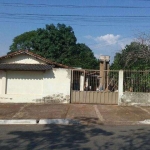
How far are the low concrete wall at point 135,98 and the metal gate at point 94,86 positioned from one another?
20.3 inches

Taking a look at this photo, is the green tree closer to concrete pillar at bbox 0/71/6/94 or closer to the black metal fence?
concrete pillar at bbox 0/71/6/94

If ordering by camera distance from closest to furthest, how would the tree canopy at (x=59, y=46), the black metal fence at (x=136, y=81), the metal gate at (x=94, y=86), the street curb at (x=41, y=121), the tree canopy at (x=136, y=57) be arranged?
the street curb at (x=41, y=121) → the black metal fence at (x=136, y=81) → the metal gate at (x=94, y=86) → the tree canopy at (x=136, y=57) → the tree canopy at (x=59, y=46)

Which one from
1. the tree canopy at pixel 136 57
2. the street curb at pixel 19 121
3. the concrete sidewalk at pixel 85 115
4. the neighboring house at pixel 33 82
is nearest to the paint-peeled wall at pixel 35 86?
the neighboring house at pixel 33 82

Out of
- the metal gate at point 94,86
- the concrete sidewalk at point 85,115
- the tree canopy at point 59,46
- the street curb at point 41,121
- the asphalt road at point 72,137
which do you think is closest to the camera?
the asphalt road at point 72,137

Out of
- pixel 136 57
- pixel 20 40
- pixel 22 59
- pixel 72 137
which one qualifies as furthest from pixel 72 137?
pixel 20 40

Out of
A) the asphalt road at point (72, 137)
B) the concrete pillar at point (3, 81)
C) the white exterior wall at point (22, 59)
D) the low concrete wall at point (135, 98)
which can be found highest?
the white exterior wall at point (22, 59)

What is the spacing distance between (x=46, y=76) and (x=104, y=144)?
31.9 ft

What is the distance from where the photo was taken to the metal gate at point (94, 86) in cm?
1593

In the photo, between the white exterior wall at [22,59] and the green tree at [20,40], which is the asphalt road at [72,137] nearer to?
the white exterior wall at [22,59]

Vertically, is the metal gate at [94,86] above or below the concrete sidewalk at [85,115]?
above

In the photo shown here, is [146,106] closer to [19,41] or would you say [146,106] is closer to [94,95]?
[94,95]

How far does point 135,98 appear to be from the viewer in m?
15.6

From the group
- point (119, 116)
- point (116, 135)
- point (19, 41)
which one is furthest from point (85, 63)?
point (116, 135)

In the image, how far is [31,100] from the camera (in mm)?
16094
